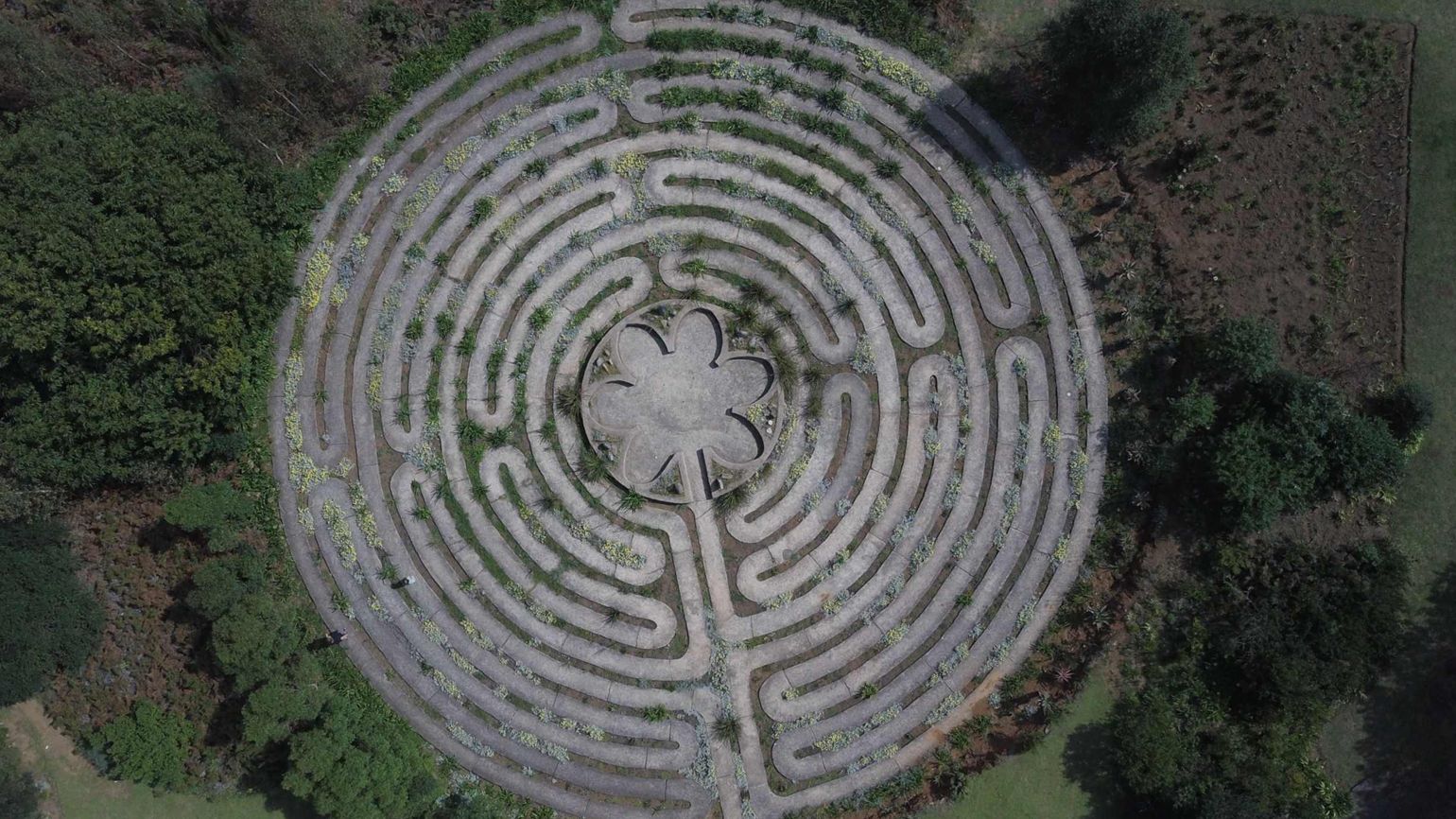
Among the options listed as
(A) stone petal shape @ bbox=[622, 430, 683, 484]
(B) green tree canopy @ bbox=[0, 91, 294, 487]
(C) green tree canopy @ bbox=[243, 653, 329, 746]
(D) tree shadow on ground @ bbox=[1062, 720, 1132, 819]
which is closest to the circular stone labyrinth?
(A) stone petal shape @ bbox=[622, 430, 683, 484]

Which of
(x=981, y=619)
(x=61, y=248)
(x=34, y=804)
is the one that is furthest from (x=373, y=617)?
(x=981, y=619)

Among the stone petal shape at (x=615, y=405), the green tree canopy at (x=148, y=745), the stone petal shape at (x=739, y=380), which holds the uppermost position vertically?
the stone petal shape at (x=739, y=380)

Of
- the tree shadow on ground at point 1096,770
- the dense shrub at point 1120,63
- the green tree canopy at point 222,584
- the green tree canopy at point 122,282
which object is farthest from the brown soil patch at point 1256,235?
the green tree canopy at point 122,282

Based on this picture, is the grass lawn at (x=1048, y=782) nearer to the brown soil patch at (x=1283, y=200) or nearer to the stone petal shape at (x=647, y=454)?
the brown soil patch at (x=1283, y=200)

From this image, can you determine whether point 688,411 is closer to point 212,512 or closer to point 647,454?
point 647,454

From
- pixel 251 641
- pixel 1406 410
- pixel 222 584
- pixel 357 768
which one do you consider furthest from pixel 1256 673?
pixel 222 584

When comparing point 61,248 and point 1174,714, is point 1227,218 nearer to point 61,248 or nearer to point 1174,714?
point 1174,714
